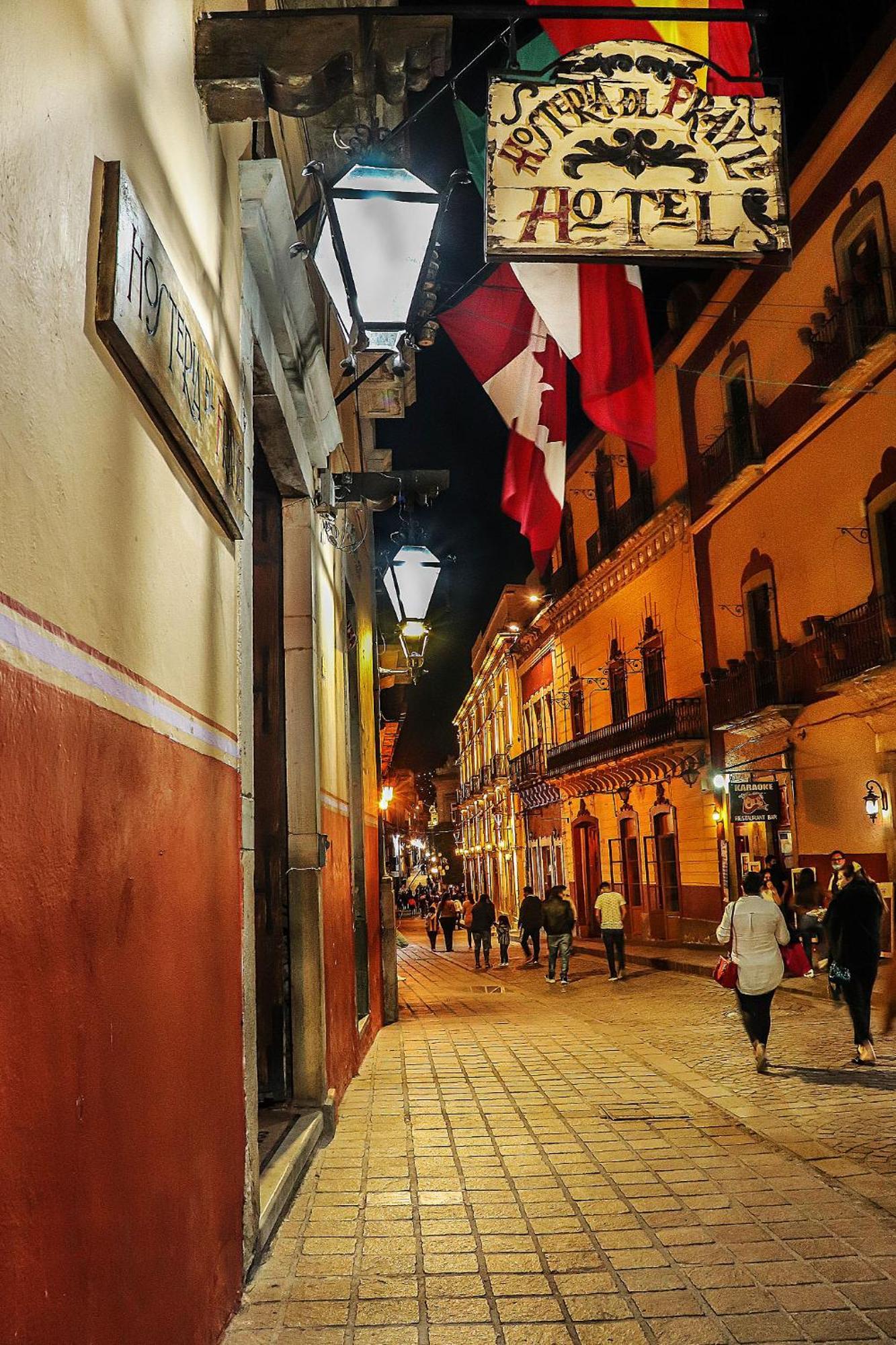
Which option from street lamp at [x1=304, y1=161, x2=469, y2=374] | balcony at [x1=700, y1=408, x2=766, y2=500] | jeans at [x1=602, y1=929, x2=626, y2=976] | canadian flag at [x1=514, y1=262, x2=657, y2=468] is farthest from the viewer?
balcony at [x1=700, y1=408, x2=766, y2=500]

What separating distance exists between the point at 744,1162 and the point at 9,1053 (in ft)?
16.6

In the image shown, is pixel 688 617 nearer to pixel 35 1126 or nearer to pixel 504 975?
pixel 504 975

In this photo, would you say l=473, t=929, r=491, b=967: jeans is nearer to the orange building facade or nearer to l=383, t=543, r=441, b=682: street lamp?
the orange building facade

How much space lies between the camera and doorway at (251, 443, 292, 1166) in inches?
260

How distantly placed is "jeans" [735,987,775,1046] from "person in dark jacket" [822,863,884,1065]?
2.27 ft

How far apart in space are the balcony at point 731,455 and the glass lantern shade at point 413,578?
11.0m

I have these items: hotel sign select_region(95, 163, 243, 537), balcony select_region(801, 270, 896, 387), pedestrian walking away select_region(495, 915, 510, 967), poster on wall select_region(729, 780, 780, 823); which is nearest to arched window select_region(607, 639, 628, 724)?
pedestrian walking away select_region(495, 915, 510, 967)

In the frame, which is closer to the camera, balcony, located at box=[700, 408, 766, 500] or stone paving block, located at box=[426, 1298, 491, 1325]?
stone paving block, located at box=[426, 1298, 491, 1325]

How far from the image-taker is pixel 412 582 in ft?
35.0

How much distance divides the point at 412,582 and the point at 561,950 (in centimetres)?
857

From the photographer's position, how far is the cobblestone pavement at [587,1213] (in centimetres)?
388

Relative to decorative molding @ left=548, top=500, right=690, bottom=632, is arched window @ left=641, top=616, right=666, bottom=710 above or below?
below

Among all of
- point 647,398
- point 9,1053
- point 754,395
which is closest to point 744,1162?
point 647,398

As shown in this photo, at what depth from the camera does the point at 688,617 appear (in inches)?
951
